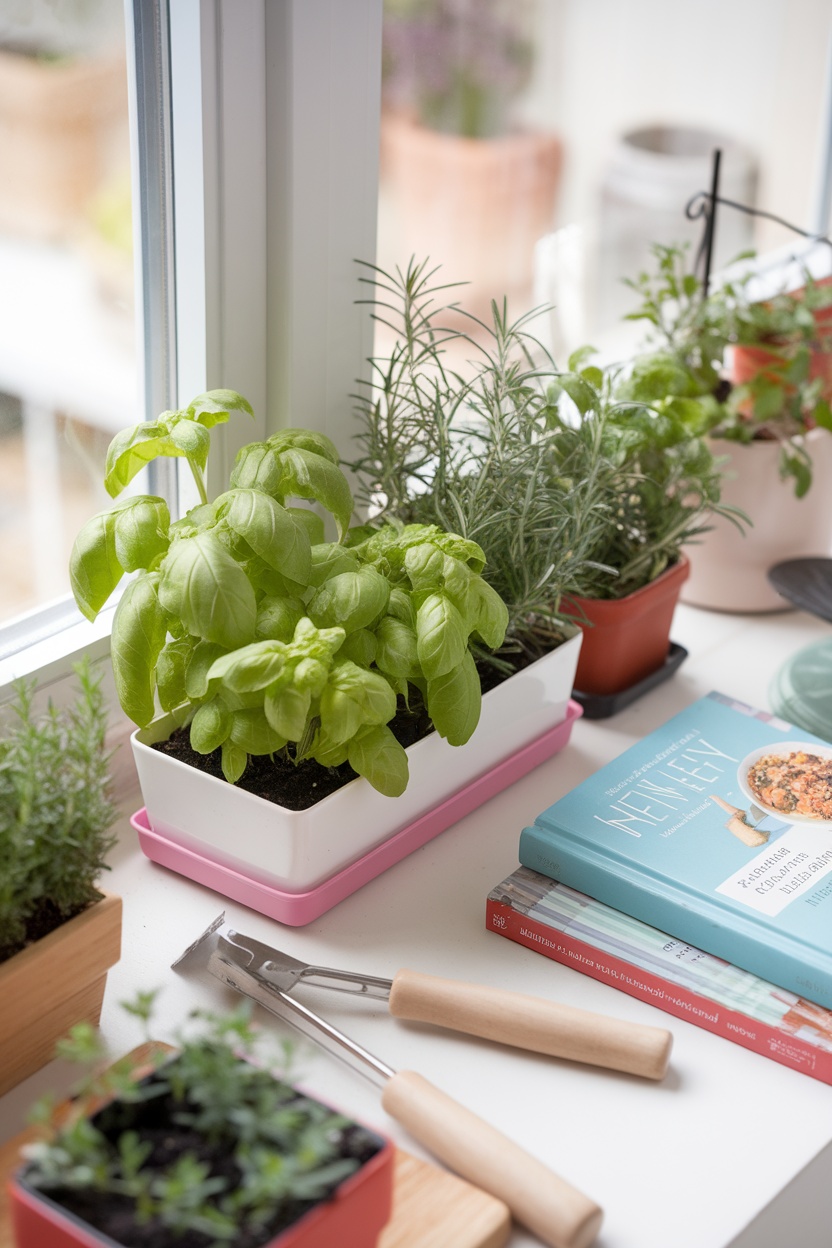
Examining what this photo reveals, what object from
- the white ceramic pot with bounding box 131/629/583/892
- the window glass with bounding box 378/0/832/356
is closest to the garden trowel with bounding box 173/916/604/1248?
the white ceramic pot with bounding box 131/629/583/892

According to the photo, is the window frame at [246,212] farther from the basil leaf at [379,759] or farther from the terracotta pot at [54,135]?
the basil leaf at [379,759]

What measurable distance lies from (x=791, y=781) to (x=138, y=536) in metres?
0.50

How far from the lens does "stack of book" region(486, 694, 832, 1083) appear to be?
2.52 ft

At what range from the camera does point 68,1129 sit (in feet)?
1.72

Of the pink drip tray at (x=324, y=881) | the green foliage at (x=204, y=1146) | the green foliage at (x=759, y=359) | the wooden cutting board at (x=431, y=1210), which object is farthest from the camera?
the green foliage at (x=759, y=359)

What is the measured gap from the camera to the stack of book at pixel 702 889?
77cm

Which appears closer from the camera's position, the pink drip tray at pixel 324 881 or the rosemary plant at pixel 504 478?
the pink drip tray at pixel 324 881

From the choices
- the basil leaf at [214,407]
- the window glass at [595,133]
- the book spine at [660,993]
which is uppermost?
the window glass at [595,133]

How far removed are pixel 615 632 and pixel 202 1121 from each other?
629 mm

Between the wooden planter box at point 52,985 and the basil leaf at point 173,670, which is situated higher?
the basil leaf at point 173,670

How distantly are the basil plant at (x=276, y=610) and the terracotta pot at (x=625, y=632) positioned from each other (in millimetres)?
255

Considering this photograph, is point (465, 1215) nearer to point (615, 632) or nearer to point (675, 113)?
point (615, 632)

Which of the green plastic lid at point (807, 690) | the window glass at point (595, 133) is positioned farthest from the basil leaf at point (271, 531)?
the window glass at point (595, 133)

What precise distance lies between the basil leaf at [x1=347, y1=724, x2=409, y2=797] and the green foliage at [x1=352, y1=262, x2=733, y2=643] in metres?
0.10
